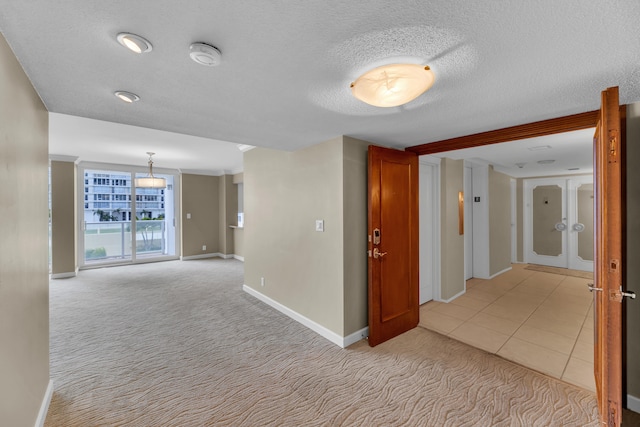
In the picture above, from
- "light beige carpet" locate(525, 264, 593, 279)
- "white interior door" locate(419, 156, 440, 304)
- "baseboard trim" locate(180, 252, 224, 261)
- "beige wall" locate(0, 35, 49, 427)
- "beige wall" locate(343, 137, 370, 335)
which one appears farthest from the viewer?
"baseboard trim" locate(180, 252, 224, 261)

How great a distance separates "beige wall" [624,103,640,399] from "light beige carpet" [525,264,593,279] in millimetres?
4784

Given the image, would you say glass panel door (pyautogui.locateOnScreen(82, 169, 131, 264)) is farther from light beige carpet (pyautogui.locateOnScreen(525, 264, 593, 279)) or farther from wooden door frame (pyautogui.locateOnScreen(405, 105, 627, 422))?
light beige carpet (pyautogui.locateOnScreen(525, 264, 593, 279))

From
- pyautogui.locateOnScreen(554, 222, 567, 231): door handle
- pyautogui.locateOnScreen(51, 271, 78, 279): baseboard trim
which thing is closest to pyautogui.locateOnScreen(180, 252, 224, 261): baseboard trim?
pyautogui.locateOnScreen(51, 271, 78, 279): baseboard trim

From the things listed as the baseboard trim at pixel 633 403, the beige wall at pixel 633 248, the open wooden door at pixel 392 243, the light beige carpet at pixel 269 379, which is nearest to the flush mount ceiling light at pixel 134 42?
the open wooden door at pixel 392 243

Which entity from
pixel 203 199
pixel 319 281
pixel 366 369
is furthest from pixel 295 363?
pixel 203 199

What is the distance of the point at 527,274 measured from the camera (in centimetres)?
598

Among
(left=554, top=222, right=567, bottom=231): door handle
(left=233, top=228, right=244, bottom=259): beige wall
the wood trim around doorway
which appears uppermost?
the wood trim around doorway

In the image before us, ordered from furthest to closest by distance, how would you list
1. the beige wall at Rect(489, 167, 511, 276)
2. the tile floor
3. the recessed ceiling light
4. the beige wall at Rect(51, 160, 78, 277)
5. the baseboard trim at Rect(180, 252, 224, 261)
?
1. the baseboard trim at Rect(180, 252, 224, 261)
2. the beige wall at Rect(489, 167, 511, 276)
3. the beige wall at Rect(51, 160, 78, 277)
4. the tile floor
5. the recessed ceiling light

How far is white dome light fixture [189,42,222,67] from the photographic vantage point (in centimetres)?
124

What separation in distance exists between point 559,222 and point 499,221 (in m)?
2.04

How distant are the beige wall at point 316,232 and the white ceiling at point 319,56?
0.77 meters

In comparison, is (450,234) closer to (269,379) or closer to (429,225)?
(429,225)

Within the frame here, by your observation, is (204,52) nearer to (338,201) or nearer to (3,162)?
(3,162)

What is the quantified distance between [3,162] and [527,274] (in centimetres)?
782
